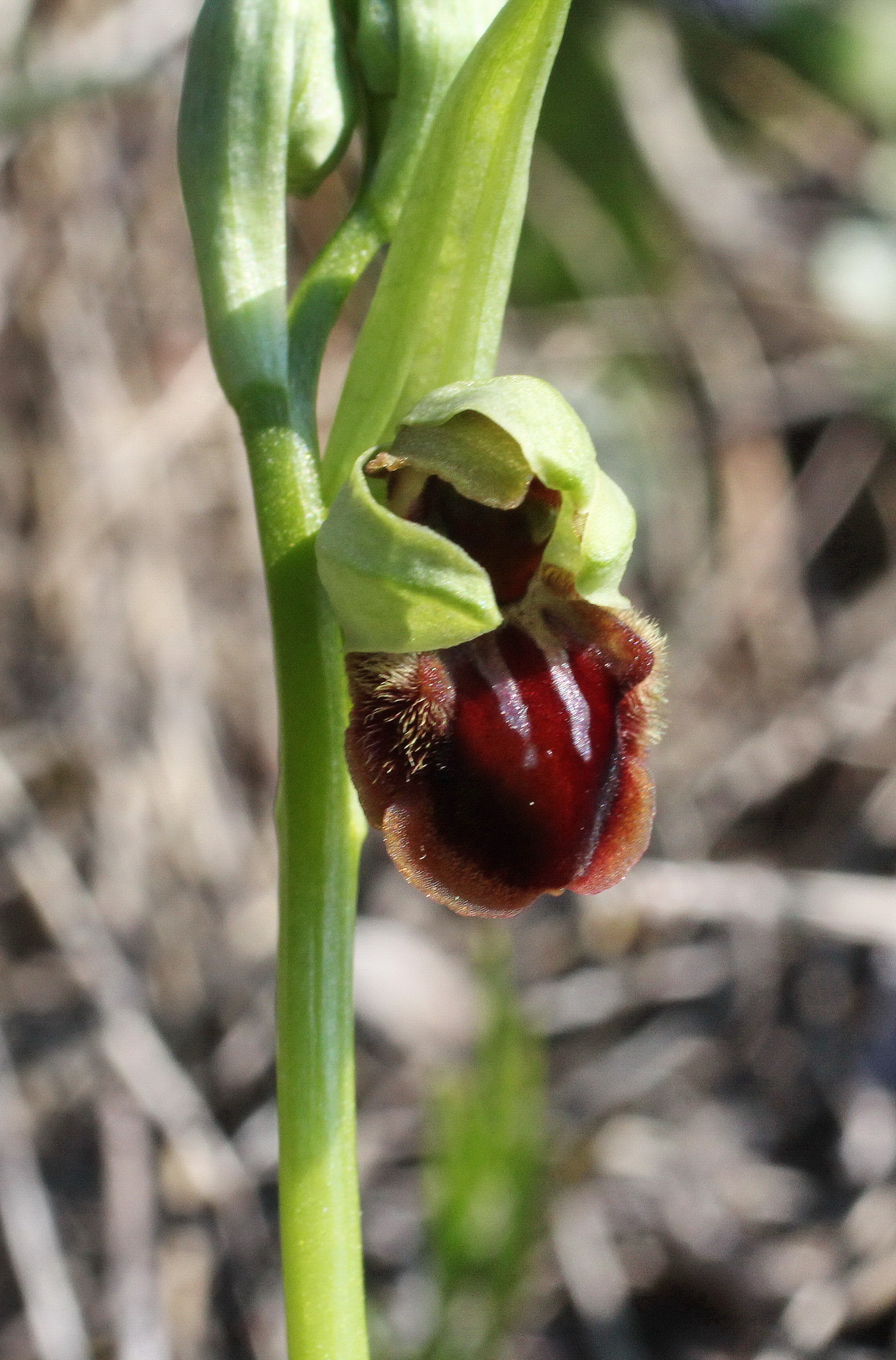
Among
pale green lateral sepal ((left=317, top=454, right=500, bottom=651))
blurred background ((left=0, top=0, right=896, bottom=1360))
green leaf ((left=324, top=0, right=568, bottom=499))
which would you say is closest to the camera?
pale green lateral sepal ((left=317, top=454, right=500, bottom=651))

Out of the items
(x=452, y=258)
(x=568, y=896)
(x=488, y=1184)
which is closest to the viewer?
(x=452, y=258)

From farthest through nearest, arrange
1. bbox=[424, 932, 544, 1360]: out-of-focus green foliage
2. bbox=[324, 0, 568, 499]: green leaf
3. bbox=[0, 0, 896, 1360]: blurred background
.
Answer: bbox=[0, 0, 896, 1360]: blurred background < bbox=[424, 932, 544, 1360]: out-of-focus green foliage < bbox=[324, 0, 568, 499]: green leaf

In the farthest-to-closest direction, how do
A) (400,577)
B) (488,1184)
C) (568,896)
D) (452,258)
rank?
(568,896), (488,1184), (452,258), (400,577)

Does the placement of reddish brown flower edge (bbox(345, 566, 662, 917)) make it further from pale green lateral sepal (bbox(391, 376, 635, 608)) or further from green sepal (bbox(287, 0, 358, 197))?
green sepal (bbox(287, 0, 358, 197))

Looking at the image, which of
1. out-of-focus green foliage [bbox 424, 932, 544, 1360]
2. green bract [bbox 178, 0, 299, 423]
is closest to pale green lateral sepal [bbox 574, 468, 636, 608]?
green bract [bbox 178, 0, 299, 423]

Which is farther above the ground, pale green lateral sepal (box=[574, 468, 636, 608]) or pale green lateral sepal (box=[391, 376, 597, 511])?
pale green lateral sepal (box=[391, 376, 597, 511])

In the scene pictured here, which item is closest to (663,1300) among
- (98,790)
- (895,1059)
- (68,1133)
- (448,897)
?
(895,1059)

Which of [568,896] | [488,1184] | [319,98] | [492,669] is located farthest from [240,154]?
[568,896]

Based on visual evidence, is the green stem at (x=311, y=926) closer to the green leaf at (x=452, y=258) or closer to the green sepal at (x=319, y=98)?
the green leaf at (x=452, y=258)

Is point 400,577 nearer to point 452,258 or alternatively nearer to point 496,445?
point 496,445
